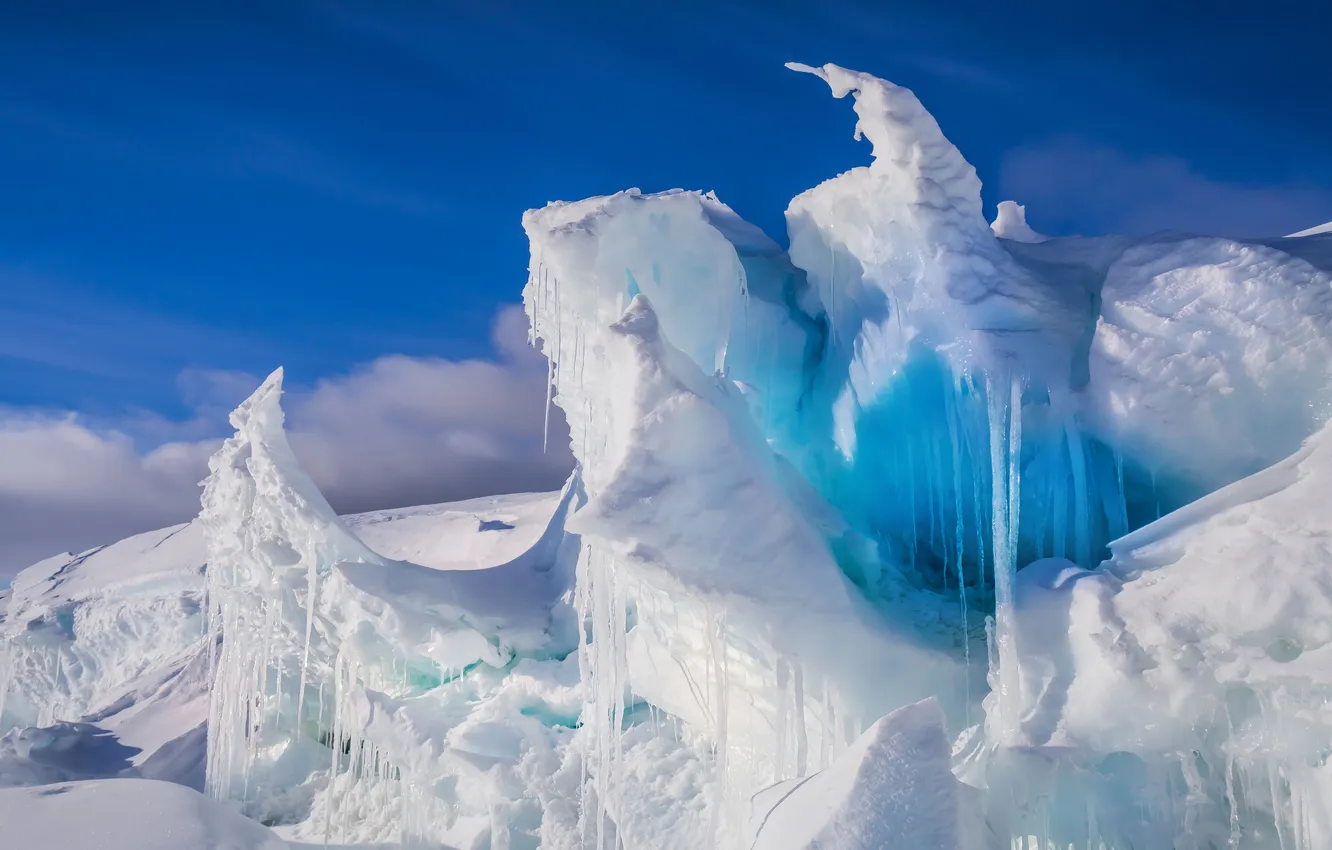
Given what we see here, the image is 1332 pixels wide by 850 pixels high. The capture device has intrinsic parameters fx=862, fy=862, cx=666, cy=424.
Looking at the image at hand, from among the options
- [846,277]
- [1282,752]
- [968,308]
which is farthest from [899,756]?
[846,277]

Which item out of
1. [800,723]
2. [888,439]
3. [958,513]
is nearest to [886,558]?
[958,513]

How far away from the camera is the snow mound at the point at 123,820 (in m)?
7.15

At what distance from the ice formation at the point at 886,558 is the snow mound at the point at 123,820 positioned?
6.02 ft

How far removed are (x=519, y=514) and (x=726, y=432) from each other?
13.6 m

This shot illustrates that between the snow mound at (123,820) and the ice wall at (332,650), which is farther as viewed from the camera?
the ice wall at (332,650)

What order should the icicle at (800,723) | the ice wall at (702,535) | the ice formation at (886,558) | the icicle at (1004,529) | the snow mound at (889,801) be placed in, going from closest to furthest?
the snow mound at (889,801) → the ice formation at (886,558) → the icicle at (1004,529) → the ice wall at (702,535) → the icicle at (800,723)

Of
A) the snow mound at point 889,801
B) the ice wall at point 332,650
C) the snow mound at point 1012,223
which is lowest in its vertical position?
the snow mound at point 889,801

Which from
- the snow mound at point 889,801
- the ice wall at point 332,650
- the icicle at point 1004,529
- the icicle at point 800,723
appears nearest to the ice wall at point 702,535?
the icicle at point 800,723

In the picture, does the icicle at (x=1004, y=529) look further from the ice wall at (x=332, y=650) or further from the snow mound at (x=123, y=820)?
the snow mound at (x=123, y=820)

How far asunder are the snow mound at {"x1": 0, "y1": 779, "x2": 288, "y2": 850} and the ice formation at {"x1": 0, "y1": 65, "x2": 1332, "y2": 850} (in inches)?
72.3

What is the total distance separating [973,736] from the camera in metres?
6.22

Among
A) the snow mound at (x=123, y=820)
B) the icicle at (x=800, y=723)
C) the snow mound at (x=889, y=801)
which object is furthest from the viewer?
the snow mound at (x=123, y=820)

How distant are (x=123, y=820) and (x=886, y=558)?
704 centimetres

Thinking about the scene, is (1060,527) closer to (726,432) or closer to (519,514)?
(726,432)
